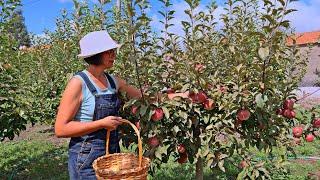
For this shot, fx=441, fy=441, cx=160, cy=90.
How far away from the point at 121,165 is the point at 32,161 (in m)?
4.20

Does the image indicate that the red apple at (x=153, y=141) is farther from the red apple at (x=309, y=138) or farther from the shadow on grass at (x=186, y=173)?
the shadow on grass at (x=186, y=173)

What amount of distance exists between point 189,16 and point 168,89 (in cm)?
51

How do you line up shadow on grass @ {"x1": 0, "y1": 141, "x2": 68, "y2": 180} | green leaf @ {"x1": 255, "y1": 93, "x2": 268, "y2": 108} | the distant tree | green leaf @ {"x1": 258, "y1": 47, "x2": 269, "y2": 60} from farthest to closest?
shadow on grass @ {"x1": 0, "y1": 141, "x2": 68, "y2": 180}
the distant tree
green leaf @ {"x1": 255, "y1": 93, "x2": 268, "y2": 108}
green leaf @ {"x1": 258, "y1": 47, "x2": 269, "y2": 60}

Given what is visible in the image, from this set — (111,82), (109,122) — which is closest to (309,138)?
(111,82)

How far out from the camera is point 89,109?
2.42 meters

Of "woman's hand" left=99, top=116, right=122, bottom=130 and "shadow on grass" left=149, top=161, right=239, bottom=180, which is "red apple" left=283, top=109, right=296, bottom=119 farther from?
"shadow on grass" left=149, top=161, right=239, bottom=180

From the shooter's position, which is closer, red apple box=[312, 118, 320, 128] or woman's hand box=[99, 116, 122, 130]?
woman's hand box=[99, 116, 122, 130]

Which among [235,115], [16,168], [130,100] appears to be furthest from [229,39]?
[16,168]

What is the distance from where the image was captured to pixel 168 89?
117 inches

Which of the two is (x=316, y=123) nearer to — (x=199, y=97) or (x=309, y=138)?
(x=309, y=138)

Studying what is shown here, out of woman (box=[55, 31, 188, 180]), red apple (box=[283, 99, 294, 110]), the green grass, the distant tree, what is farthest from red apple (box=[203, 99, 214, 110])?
the distant tree

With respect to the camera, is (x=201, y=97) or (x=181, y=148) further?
(x=181, y=148)

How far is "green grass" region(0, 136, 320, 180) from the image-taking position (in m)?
4.83

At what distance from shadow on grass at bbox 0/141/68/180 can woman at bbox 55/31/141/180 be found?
280 centimetres
